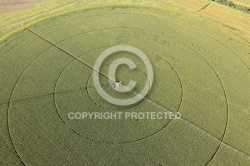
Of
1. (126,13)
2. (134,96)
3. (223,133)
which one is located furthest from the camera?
(126,13)

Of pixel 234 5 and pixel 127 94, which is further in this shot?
pixel 234 5

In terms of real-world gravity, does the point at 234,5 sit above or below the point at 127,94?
above

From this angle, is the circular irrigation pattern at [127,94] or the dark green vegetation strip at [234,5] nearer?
the circular irrigation pattern at [127,94]

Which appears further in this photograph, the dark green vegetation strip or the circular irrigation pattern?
A: the dark green vegetation strip

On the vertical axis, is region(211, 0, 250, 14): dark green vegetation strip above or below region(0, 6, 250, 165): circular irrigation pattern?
above

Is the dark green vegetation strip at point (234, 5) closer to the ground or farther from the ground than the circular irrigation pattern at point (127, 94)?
farther from the ground

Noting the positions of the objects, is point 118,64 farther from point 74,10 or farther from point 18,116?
point 74,10

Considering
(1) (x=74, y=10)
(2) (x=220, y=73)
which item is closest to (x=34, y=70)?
(1) (x=74, y=10)

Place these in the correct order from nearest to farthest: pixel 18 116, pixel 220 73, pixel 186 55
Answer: pixel 18 116
pixel 220 73
pixel 186 55
